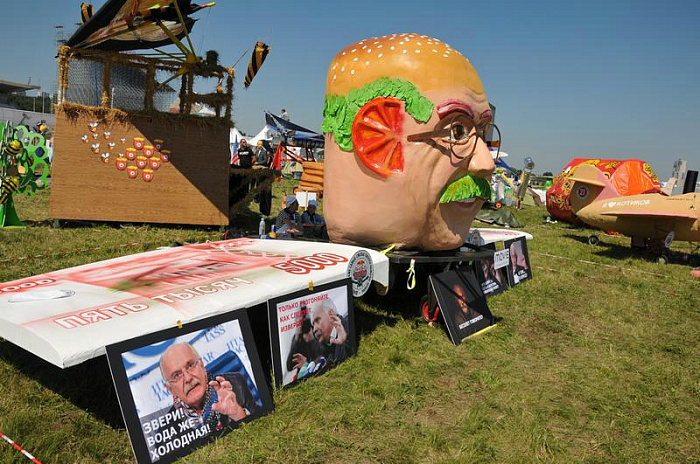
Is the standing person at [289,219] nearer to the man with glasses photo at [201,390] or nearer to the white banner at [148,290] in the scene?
the white banner at [148,290]

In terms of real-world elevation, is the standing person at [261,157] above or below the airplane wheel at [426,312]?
above

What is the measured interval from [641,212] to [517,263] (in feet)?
14.5

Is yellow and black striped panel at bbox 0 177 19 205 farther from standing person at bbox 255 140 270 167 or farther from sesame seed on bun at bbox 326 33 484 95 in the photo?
standing person at bbox 255 140 270 167

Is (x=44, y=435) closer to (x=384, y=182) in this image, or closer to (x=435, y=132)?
(x=384, y=182)

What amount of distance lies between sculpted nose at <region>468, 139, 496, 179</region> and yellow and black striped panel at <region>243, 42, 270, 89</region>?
6.70 metres

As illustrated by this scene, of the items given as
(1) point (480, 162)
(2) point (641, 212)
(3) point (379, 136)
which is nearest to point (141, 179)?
(3) point (379, 136)

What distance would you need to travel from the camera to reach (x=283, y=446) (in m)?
2.78

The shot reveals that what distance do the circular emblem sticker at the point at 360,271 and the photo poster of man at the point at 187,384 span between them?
1.25m

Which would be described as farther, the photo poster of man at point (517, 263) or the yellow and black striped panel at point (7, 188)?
the yellow and black striped panel at point (7, 188)

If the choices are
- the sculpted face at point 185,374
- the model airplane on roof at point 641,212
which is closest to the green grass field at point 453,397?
the sculpted face at point 185,374

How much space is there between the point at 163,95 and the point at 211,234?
2.70 metres

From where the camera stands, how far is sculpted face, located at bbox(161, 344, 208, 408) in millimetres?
2611

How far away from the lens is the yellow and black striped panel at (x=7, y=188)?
805 centimetres

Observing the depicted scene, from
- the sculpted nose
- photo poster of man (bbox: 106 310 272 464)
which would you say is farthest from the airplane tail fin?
photo poster of man (bbox: 106 310 272 464)
